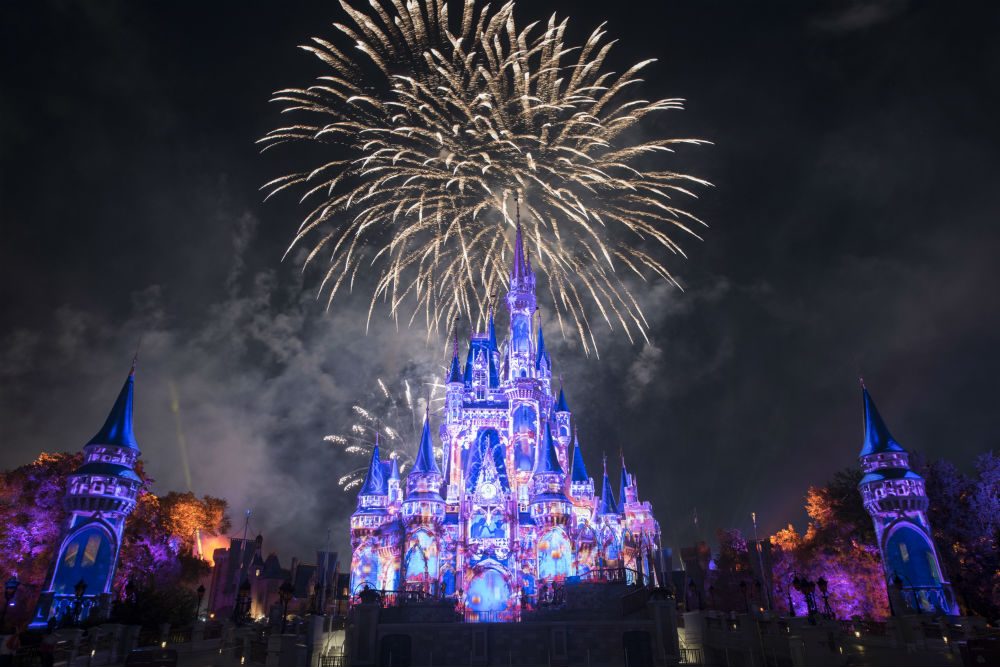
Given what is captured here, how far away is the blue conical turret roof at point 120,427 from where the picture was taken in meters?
38.8

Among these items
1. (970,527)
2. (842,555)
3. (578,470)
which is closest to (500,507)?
(578,470)

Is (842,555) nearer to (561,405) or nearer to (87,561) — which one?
(561,405)

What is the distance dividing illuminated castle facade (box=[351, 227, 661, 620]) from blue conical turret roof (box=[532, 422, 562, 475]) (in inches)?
3.9

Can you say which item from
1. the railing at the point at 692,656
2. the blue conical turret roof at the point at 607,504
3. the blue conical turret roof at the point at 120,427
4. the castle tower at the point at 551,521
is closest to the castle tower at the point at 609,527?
the blue conical turret roof at the point at 607,504

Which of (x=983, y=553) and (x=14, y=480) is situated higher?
(x=14, y=480)

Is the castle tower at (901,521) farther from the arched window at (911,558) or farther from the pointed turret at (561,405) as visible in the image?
the pointed turret at (561,405)

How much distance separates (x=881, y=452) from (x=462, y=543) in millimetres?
32107

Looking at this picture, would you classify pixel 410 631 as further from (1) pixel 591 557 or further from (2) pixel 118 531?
(1) pixel 591 557

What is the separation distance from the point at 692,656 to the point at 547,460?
24.0 m

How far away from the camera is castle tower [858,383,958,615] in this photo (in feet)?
120

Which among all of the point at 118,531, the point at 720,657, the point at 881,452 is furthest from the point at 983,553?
the point at 118,531

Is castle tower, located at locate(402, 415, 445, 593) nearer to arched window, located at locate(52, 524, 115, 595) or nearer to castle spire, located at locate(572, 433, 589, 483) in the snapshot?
castle spire, located at locate(572, 433, 589, 483)

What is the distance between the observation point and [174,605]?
3155 cm

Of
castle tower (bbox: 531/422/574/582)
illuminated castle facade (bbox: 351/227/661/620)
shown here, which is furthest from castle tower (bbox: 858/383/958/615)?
castle tower (bbox: 531/422/574/582)
